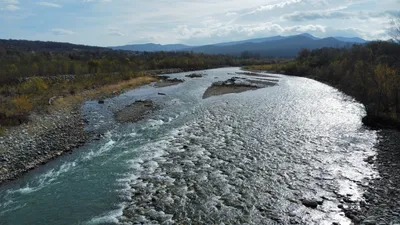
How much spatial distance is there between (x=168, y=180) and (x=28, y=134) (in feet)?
44.5

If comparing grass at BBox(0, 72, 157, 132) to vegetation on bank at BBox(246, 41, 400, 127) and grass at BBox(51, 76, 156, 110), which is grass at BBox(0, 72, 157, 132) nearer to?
grass at BBox(51, 76, 156, 110)

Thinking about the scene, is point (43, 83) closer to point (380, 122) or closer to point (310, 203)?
point (310, 203)

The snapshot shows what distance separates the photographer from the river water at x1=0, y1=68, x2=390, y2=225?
12883mm

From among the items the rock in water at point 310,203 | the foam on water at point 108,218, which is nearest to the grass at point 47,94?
the foam on water at point 108,218

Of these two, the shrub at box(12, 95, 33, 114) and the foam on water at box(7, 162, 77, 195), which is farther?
the shrub at box(12, 95, 33, 114)

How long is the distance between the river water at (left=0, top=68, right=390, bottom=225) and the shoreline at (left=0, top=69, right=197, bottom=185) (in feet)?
2.96

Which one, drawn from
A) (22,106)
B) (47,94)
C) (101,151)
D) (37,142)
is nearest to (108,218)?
(101,151)

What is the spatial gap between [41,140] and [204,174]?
1338 centimetres

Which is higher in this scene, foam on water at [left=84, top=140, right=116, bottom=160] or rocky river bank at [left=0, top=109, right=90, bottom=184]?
rocky river bank at [left=0, top=109, right=90, bottom=184]

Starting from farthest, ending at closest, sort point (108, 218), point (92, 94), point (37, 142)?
point (92, 94), point (37, 142), point (108, 218)

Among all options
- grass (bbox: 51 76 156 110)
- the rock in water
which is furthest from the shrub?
the rock in water

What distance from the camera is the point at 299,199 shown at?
45.2 ft

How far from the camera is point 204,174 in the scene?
16.9 m

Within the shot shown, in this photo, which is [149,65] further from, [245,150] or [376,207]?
[376,207]
